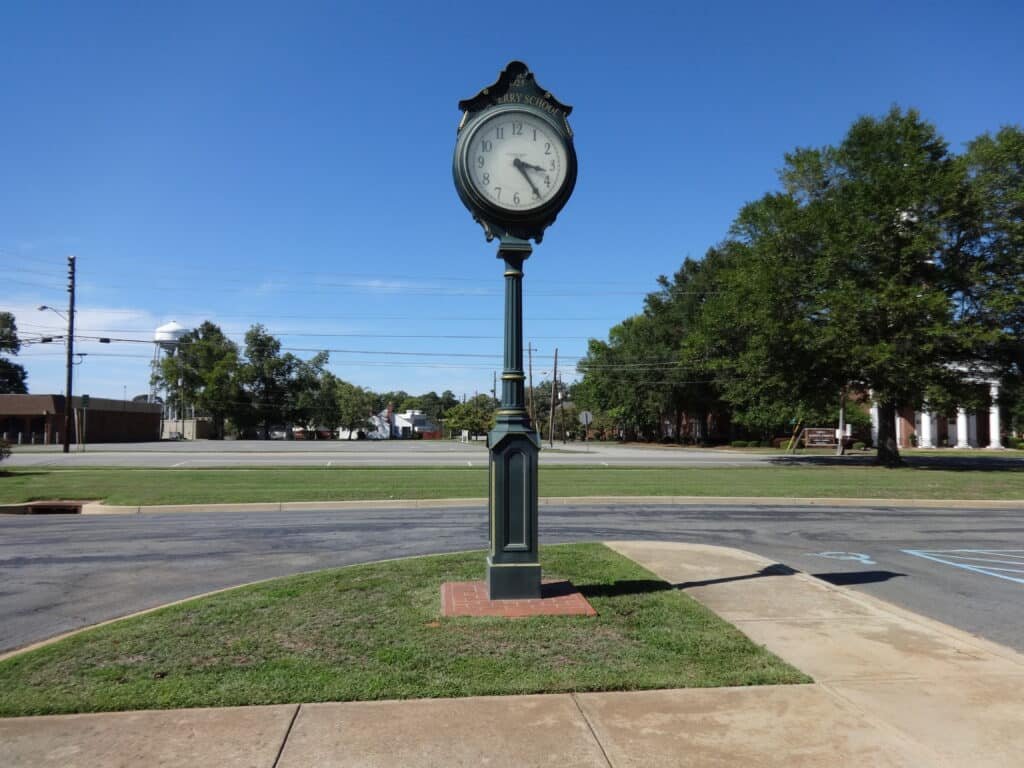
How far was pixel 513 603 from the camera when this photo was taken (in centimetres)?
659

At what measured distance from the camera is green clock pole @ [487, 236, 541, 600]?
6688 mm

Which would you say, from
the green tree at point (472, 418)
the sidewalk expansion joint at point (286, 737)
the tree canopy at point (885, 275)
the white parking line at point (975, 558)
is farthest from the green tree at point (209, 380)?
the sidewalk expansion joint at point (286, 737)

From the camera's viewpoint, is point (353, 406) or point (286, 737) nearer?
point (286, 737)

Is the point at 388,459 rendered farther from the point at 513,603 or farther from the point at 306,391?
the point at 306,391

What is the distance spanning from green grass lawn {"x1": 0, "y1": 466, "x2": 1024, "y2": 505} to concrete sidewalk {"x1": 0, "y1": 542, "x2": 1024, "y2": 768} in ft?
39.7

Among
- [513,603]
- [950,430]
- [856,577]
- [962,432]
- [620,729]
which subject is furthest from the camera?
[950,430]

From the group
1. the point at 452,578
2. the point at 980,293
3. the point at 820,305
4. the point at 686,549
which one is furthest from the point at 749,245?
the point at 452,578

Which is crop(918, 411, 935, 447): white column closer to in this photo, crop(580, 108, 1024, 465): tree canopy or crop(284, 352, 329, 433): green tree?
crop(580, 108, 1024, 465): tree canopy

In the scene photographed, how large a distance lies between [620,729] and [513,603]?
8.62ft

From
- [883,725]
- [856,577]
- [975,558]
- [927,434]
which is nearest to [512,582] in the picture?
[883,725]

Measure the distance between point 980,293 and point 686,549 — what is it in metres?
25.4

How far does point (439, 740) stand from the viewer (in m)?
3.87

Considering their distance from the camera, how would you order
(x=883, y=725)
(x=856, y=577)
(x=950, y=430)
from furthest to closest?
(x=950, y=430)
(x=856, y=577)
(x=883, y=725)

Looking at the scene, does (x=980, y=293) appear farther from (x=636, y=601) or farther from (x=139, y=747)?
(x=139, y=747)
